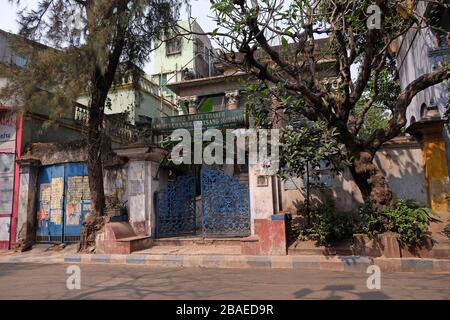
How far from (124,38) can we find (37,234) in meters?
7.01

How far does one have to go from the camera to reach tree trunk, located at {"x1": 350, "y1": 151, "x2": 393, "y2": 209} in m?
7.38

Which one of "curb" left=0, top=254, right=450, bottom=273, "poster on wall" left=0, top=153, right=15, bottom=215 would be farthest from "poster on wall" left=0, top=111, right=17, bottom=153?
"curb" left=0, top=254, right=450, bottom=273

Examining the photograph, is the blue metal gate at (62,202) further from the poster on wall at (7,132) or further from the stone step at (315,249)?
the stone step at (315,249)

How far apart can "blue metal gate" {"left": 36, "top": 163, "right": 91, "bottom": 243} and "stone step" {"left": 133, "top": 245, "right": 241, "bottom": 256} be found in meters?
3.18

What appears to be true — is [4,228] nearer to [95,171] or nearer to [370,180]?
[95,171]

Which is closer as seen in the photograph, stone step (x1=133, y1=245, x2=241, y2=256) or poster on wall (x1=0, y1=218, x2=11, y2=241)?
stone step (x1=133, y1=245, x2=241, y2=256)

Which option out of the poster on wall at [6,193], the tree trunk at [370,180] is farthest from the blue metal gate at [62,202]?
the tree trunk at [370,180]

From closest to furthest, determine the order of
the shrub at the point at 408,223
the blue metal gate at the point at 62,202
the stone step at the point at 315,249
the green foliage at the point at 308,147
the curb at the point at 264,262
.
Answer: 1. the curb at the point at 264,262
2. the shrub at the point at 408,223
3. the green foliage at the point at 308,147
4. the stone step at the point at 315,249
5. the blue metal gate at the point at 62,202

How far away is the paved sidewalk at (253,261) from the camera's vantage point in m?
6.50

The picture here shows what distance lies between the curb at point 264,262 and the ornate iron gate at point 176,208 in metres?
1.85

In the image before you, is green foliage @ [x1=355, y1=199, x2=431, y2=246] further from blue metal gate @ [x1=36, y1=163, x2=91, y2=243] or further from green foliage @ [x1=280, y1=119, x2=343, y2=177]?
blue metal gate @ [x1=36, y1=163, x2=91, y2=243]

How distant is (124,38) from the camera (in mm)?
10266

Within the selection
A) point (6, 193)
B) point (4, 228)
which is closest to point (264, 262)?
point (4, 228)
